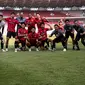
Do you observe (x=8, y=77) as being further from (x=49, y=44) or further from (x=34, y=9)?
(x=34, y=9)

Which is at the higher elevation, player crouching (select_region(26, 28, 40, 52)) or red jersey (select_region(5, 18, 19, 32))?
red jersey (select_region(5, 18, 19, 32))

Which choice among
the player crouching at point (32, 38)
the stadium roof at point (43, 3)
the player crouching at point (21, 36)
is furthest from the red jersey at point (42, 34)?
the stadium roof at point (43, 3)

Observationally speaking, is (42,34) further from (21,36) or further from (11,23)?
(11,23)

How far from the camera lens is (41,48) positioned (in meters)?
15.4

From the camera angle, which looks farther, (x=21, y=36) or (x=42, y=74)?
(x=21, y=36)

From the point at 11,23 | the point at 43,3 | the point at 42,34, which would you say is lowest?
the point at 43,3

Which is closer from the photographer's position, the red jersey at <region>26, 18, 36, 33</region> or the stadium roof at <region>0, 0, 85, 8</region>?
the red jersey at <region>26, 18, 36, 33</region>

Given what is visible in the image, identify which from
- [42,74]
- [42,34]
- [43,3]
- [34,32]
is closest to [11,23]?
[34,32]

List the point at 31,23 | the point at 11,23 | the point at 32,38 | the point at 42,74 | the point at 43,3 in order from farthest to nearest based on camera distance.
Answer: the point at 43,3
the point at 11,23
the point at 31,23
the point at 32,38
the point at 42,74

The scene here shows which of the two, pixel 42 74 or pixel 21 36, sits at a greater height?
pixel 42 74

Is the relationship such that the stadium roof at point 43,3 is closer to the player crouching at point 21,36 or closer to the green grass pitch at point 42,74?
the player crouching at point 21,36

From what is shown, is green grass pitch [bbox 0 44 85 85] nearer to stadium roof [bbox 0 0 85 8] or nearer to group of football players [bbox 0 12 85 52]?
group of football players [bbox 0 12 85 52]

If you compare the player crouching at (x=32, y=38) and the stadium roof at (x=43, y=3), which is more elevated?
the player crouching at (x=32, y=38)

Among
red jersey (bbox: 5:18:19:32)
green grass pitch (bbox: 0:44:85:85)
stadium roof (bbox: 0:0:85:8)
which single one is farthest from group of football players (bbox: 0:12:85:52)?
stadium roof (bbox: 0:0:85:8)
